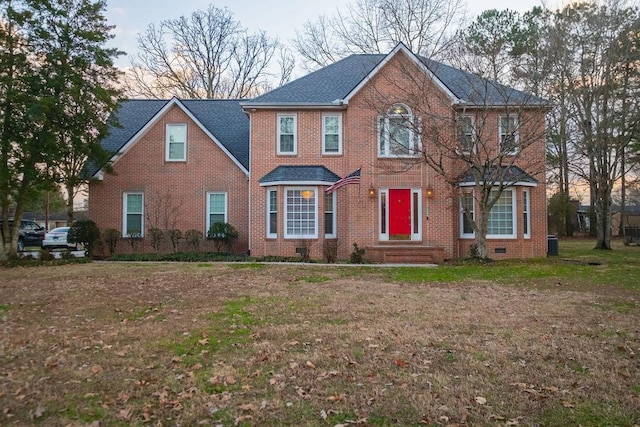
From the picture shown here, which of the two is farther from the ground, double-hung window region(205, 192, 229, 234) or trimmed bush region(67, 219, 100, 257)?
double-hung window region(205, 192, 229, 234)

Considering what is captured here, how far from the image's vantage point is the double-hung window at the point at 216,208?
63.6 feet

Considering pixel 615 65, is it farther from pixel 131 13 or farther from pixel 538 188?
pixel 131 13

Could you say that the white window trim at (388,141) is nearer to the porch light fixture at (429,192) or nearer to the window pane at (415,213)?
the porch light fixture at (429,192)

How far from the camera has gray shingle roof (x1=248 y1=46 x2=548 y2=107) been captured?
52.1ft

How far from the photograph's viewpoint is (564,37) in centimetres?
1923

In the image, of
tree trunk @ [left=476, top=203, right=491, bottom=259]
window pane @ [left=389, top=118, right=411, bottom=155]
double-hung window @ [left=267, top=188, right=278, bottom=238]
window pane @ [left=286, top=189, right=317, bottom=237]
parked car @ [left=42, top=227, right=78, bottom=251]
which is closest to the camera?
tree trunk @ [left=476, top=203, right=491, bottom=259]

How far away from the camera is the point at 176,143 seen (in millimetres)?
19531

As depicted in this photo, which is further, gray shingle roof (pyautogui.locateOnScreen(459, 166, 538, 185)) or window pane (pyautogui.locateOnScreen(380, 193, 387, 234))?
window pane (pyautogui.locateOnScreen(380, 193, 387, 234))

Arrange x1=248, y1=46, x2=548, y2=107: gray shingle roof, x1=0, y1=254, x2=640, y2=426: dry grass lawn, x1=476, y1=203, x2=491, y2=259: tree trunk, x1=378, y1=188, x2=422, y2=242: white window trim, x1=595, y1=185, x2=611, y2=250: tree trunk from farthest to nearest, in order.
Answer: x1=595, y1=185, x2=611, y2=250: tree trunk, x1=378, y1=188, x2=422, y2=242: white window trim, x1=248, y1=46, x2=548, y2=107: gray shingle roof, x1=476, y1=203, x2=491, y2=259: tree trunk, x1=0, y1=254, x2=640, y2=426: dry grass lawn

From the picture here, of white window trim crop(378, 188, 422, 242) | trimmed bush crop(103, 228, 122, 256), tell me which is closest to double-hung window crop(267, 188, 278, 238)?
white window trim crop(378, 188, 422, 242)

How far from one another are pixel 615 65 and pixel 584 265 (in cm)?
1074

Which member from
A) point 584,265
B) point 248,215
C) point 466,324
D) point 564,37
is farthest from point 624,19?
point 466,324

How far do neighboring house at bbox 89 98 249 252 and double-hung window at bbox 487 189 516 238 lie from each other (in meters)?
9.67

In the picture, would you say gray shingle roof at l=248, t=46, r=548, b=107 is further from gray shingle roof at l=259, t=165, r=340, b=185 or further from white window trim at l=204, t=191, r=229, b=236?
white window trim at l=204, t=191, r=229, b=236
